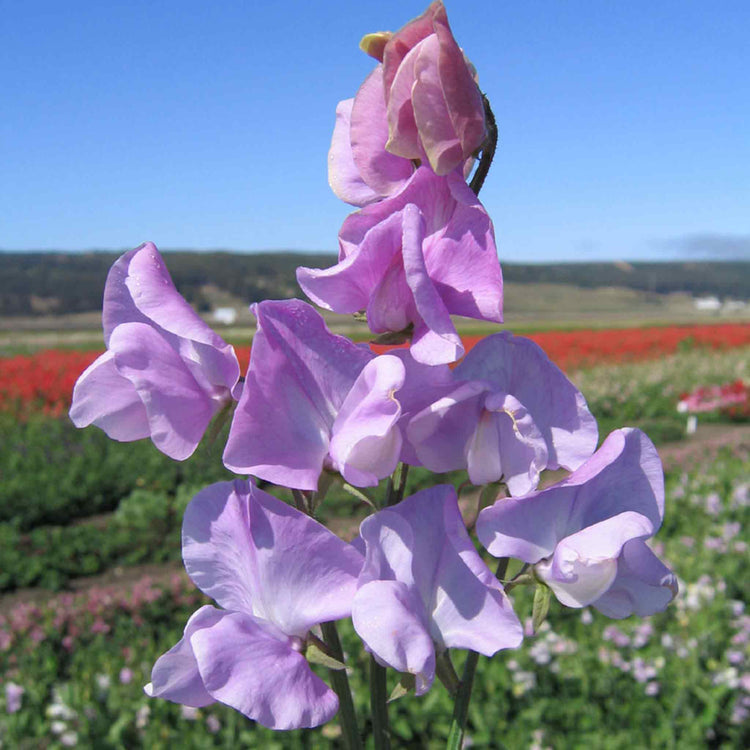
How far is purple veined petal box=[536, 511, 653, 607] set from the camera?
72cm

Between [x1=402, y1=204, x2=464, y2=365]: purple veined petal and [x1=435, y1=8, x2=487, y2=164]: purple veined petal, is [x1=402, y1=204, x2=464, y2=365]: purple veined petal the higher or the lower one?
the lower one

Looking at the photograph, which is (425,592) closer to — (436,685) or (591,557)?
(591,557)

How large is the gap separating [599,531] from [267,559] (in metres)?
0.34

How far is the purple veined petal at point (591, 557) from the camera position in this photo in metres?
0.72

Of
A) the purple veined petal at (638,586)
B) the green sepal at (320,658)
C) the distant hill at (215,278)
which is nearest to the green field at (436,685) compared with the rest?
the green sepal at (320,658)

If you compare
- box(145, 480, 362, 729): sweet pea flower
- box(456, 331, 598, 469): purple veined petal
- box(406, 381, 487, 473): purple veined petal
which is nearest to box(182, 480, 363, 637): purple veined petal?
box(145, 480, 362, 729): sweet pea flower

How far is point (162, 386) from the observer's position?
2.69 feet

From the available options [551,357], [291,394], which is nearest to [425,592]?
[291,394]

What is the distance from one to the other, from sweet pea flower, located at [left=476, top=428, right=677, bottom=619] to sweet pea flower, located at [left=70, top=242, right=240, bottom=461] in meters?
0.34

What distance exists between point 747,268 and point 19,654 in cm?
14083

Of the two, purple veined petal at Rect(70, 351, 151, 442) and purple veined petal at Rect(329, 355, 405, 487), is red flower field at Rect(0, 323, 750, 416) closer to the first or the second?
purple veined petal at Rect(70, 351, 151, 442)

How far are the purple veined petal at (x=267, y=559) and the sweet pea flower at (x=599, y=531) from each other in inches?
6.2

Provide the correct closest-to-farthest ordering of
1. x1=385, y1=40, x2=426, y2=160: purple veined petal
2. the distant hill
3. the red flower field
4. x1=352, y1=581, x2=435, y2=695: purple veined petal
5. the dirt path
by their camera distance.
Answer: x1=352, y1=581, x2=435, y2=695: purple veined petal < x1=385, y1=40, x2=426, y2=160: purple veined petal < the dirt path < the red flower field < the distant hill

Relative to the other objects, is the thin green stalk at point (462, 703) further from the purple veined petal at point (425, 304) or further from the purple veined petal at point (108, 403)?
the purple veined petal at point (108, 403)
